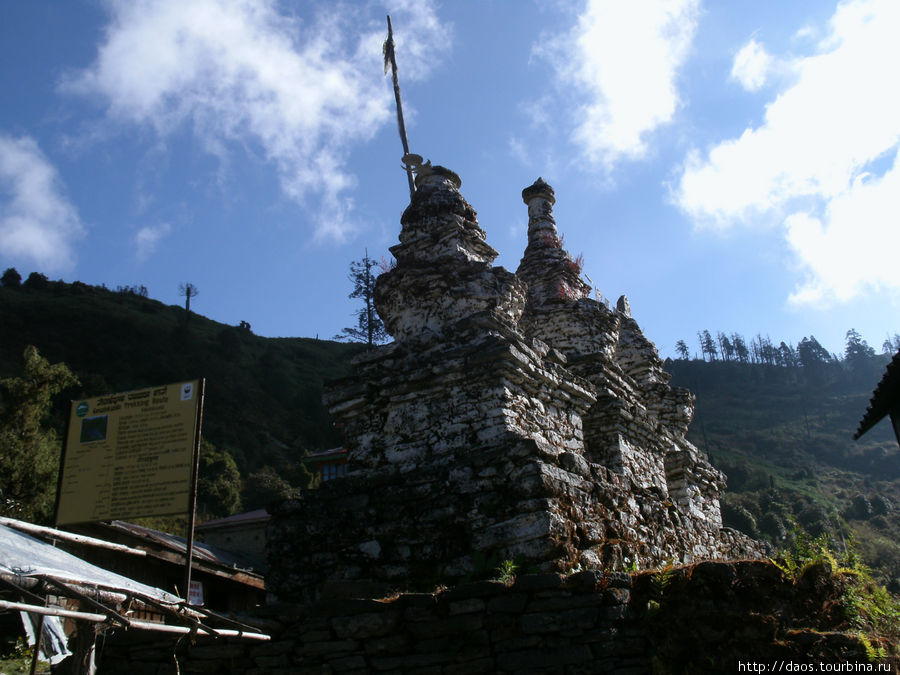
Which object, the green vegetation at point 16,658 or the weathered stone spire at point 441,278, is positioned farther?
the green vegetation at point 16,658

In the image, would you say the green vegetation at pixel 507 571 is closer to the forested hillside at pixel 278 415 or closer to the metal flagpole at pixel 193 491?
the metal flagpole at pixel 193 491

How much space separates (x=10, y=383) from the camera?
16.9 meters

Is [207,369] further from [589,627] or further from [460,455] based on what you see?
[589,627]

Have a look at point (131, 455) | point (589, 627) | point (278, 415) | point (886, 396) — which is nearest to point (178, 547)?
point (131, 455)

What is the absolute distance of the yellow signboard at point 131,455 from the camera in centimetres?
522

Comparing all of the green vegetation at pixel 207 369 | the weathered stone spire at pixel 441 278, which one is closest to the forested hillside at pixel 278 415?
the green vegetation at pixel 207 369

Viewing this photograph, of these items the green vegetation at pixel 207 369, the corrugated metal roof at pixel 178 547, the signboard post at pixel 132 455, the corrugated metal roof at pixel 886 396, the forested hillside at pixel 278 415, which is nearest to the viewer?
the signboard post at pixel 132 455

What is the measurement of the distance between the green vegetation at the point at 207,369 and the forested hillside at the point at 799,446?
25.1m

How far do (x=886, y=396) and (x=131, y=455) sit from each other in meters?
9.88

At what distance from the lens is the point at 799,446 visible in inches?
2876

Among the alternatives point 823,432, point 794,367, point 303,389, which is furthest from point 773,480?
point 794,367

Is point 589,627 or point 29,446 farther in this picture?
point 29,446

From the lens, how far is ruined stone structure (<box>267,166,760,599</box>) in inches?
200

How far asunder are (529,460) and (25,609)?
A: 3273 mm
